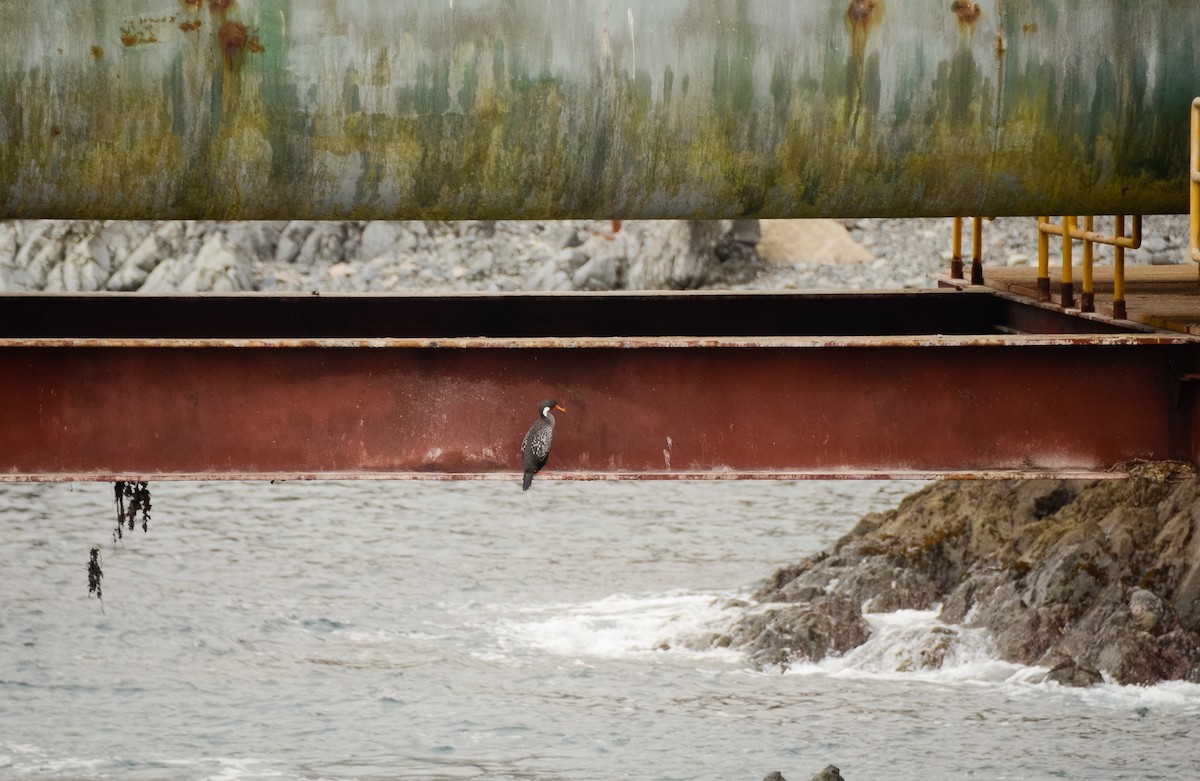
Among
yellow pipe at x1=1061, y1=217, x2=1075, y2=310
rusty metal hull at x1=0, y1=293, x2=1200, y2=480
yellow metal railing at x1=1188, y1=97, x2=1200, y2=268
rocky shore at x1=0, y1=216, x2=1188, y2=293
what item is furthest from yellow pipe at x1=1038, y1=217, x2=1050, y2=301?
rocky shore at x1=0, y1=216, x2=1188, y2=293

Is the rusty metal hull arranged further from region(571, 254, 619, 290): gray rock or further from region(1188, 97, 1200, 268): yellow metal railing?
region(571, 254, 619, 290): gray rock

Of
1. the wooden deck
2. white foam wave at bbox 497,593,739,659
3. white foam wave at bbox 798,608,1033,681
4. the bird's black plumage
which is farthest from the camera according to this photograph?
white foam wave at bbox 497,593,739,659

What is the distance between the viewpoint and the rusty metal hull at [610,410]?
23.2 feet

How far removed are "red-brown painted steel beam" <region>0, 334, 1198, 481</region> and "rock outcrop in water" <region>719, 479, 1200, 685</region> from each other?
621 cm

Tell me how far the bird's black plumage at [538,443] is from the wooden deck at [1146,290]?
2.77 meters

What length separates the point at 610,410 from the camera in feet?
23.3

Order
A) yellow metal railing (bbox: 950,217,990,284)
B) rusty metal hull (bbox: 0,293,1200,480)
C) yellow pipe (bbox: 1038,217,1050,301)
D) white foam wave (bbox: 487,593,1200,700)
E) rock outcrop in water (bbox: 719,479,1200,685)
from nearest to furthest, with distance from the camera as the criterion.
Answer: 1. rusty metal hull (bbox: 0,293,1200,480)
2. yellow pipe (bbox: 1038,217,1050,301)
3. yellow metal railing (bbox: 950,217,990,284)
4. rock outcrop in water (bbox: 719,479,1200,685)
5. white foam wave (bbox: 487,593,1200,700)

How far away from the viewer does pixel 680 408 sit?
7.12m

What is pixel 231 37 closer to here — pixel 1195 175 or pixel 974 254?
pixel 1195 175

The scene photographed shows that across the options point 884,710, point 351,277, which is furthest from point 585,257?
point 884,710

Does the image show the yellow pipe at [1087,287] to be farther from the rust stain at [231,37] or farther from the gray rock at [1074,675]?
the gray rock at [1074,675]

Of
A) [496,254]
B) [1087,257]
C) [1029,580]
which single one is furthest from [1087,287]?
[496,254]

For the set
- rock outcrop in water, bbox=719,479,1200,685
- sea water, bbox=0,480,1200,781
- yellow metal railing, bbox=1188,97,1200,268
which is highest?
yellow metal railing, bbox=1188,97,1200,268

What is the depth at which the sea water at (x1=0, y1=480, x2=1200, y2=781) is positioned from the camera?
1307 centimetres
